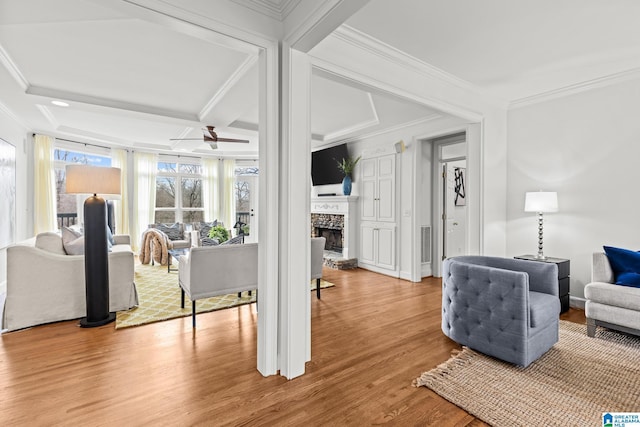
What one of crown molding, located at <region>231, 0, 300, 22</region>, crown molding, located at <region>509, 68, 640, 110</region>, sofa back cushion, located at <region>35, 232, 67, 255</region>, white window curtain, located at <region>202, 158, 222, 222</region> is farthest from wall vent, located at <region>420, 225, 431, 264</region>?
white window curtain, located at <region>202, 158, 222, 222</region>

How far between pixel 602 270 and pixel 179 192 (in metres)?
8.11

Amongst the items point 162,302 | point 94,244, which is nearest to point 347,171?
point 162,302

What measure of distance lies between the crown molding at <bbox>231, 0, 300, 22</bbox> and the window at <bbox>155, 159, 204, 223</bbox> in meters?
6.64

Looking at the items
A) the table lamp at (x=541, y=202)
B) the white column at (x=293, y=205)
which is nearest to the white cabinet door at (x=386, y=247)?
the table lamp at (x=541, y=202)

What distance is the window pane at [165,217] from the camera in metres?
7.89

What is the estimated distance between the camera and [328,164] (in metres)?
6.54

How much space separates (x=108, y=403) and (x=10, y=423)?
1.49 ft

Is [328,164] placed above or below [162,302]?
above

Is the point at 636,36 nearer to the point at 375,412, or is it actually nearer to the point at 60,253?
the point at 375,412

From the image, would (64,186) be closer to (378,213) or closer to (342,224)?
(342,224)

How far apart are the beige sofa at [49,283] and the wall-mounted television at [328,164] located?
3.93 meters

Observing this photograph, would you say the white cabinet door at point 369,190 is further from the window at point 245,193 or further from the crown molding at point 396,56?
the window at point 245,193

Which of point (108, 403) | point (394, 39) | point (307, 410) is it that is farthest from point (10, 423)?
point (394, 39)

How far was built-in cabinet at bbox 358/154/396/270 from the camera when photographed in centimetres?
534
